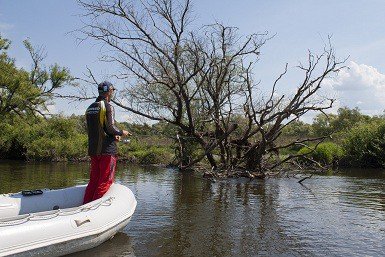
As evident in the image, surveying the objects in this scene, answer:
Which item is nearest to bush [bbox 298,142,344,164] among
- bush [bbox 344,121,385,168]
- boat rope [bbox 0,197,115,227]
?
bush [bbox 344,121,385,168]

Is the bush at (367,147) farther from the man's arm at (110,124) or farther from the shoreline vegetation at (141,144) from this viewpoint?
the man's arm at (110,124)

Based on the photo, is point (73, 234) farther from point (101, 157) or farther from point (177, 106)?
point (177, 106)

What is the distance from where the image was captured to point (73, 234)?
536 centimetres

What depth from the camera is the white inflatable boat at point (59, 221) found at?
4.82 m

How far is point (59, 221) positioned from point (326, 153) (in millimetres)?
19725

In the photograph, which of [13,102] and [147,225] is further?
[13,102]

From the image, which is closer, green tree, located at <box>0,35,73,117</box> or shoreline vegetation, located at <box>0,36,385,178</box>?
shoreline vegetation, located at <box>0,36,385,178</box>

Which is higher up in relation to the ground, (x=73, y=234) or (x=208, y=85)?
(x=208, y=85)

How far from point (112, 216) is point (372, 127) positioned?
819 inches

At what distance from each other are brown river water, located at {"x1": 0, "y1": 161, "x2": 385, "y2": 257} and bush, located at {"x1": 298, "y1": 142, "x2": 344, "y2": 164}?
9.40 metres

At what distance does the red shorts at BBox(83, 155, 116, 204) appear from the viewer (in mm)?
6736

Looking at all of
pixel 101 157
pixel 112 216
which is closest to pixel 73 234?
pixel 112 216

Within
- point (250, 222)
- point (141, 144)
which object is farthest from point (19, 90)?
point (250, 222)

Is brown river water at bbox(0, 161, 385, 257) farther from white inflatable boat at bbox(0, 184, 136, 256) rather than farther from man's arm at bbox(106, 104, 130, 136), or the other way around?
man's arm at bbox(106, 104, 130, 136)
